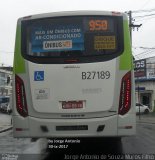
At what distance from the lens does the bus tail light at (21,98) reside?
1173 cm

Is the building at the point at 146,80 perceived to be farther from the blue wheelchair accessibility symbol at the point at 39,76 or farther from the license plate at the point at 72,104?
the blue wheelchair accessibility symbol at the point at 39,76

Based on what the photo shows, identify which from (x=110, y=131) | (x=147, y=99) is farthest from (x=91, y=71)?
(x=147, y=99)

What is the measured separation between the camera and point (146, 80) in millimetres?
66750

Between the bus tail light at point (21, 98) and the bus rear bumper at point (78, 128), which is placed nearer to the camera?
the bus rear bumper at point (78, 128)

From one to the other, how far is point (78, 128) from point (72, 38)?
2.10 m

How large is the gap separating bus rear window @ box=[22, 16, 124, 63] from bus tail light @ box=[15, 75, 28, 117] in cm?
64

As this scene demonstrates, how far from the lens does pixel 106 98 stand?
37.6 ft

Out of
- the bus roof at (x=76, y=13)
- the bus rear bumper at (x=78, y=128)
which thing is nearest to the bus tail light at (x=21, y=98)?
the bus rear bumper at (x=78, y=128)

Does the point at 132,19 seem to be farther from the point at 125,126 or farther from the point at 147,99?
the point at 125,126

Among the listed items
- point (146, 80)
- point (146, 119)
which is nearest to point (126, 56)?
point (146, 119)

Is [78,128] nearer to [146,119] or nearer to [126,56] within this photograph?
[126,56]

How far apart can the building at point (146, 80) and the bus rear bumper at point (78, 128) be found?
54184mm

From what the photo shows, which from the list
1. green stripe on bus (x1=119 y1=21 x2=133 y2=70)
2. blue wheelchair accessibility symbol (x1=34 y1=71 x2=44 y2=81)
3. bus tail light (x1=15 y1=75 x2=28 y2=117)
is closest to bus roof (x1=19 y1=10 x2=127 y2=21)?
green stripe on bus (x1=119 y1=21 x2=133 y2=70)

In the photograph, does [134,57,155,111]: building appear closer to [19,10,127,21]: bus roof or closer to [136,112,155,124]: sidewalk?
[136,112,155,124]: sidewalk
